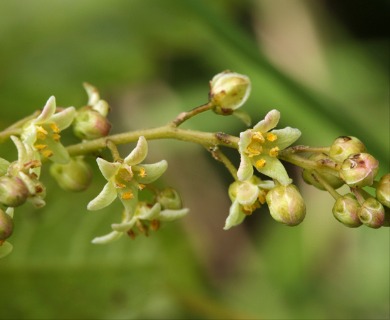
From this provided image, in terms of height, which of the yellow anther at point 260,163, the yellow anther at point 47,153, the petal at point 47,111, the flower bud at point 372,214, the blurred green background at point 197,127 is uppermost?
the petal at point 47,111

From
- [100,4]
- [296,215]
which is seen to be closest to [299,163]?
[296,215]

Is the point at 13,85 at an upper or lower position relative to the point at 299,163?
lower

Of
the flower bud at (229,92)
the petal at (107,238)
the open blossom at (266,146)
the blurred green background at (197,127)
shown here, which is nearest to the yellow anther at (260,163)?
the open blossom at (266,146)

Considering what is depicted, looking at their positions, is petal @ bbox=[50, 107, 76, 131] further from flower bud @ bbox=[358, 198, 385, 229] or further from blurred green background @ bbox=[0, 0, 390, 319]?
flower bud @ bbox=[358, 198, 385, 229]

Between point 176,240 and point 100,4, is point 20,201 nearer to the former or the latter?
point 176,240

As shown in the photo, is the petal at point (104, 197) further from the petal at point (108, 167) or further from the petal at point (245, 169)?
the petal at point (245, 169)

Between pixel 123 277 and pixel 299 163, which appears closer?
pixel 299 163
